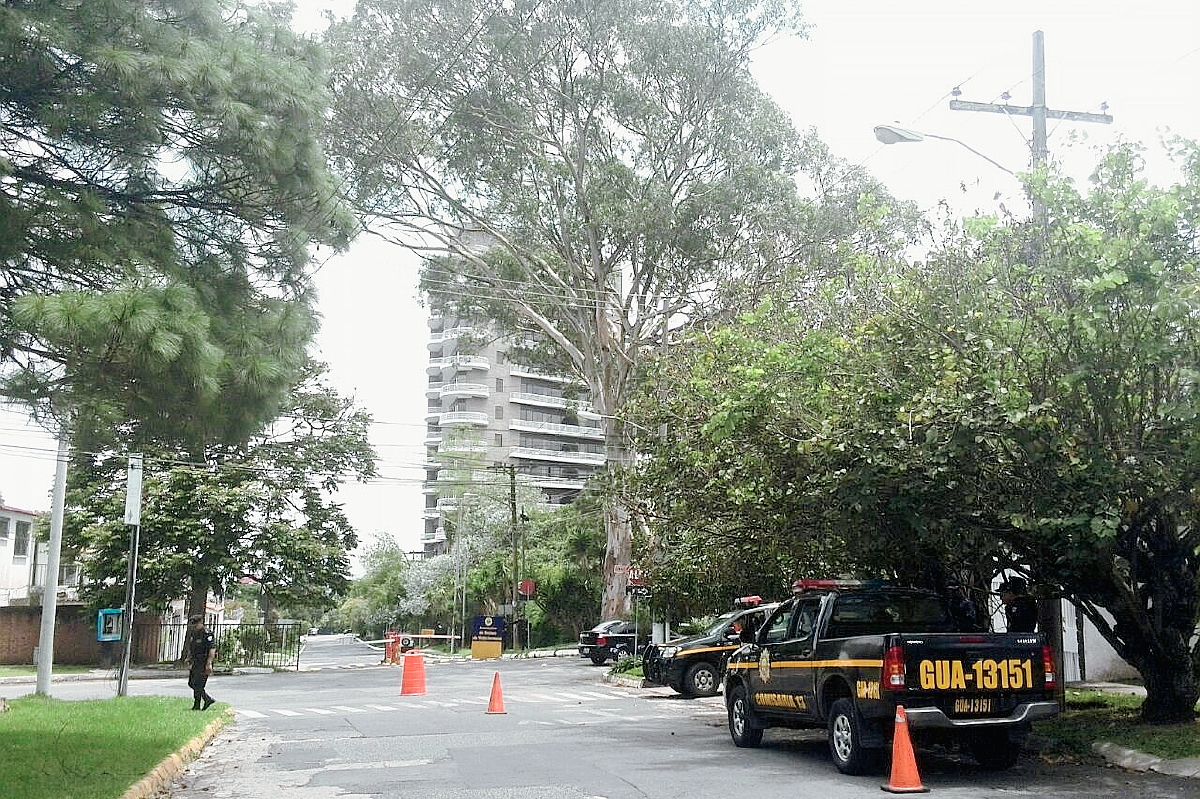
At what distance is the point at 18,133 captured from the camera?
975 cm

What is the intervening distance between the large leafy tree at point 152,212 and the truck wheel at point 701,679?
46.3 feet

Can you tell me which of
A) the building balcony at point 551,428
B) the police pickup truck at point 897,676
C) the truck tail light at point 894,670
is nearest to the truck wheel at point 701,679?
the police pickup truck at point 897,676

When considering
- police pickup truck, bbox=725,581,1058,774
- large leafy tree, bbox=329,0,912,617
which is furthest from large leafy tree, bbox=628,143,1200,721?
large leafy tree, bbox=329,0,912,617

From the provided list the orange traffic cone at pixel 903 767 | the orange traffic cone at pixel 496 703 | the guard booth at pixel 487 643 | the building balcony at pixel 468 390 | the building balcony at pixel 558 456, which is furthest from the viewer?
the building balcony at pixel 468 390

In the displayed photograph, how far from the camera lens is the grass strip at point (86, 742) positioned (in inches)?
399

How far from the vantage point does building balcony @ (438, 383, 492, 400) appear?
95.6 m

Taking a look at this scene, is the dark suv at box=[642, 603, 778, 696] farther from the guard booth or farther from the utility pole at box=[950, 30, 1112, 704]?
the guard booth

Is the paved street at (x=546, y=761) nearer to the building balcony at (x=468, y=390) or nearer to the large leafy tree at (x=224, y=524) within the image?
the large leafy tree at (x=224, y=524)

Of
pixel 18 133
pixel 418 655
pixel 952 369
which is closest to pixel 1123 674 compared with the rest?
pixel 952 369

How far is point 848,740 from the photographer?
11430 mm

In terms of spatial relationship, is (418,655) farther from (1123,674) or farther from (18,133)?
(18,133)

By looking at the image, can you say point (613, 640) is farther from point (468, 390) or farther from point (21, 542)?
point (468, 390)

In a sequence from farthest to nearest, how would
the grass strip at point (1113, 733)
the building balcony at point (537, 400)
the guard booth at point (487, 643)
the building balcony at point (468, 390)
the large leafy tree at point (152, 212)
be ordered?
the building balcony at point (537, 400) < the building balcony at point (468, 390) < the guard booth at point (487, 643) < the grass strip at point (1113, 733) < the large leafy tree at point (152, 212)

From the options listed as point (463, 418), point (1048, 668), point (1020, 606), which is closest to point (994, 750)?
point (1048, 668)
